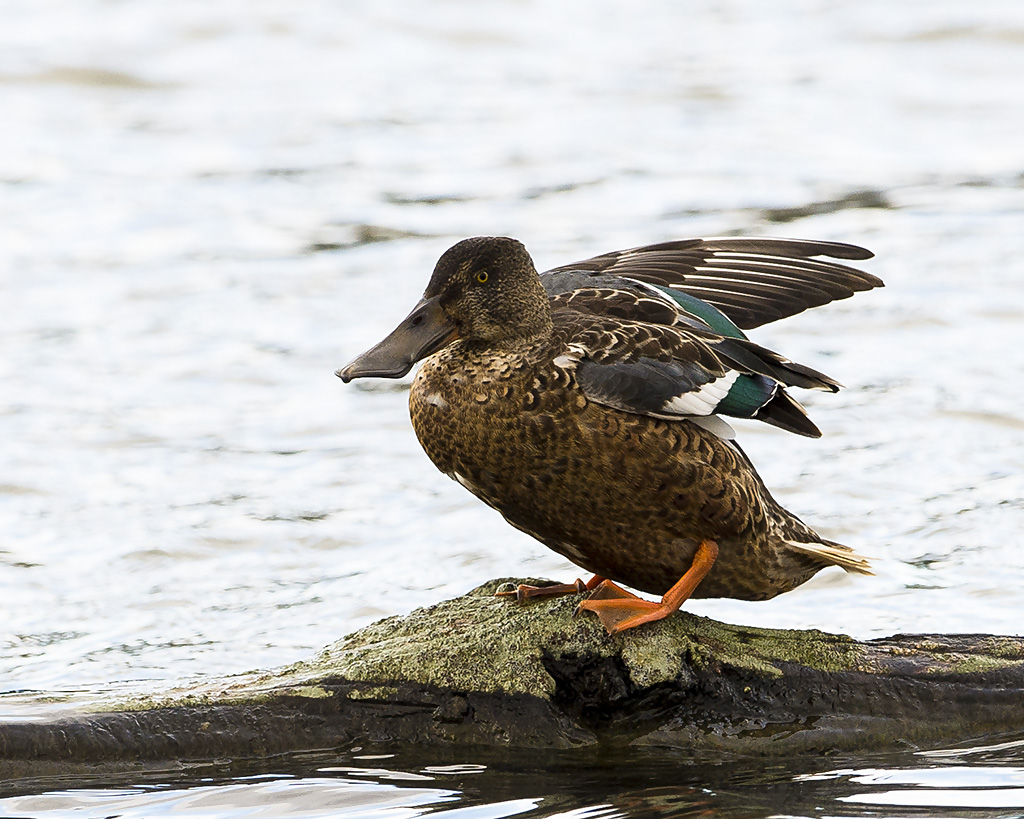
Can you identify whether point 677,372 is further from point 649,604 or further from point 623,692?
point 623,692

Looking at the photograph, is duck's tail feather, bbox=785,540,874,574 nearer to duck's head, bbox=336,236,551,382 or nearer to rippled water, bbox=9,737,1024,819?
rippled water, bbox=9,737,1024,819

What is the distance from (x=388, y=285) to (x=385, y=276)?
0.76 feet

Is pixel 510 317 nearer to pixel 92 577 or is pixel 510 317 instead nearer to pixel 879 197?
pixel 92 577

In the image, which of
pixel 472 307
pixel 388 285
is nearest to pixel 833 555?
A: pixel 472 307

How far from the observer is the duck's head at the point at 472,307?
15.4 ft

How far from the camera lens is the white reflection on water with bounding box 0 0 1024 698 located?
756 cm

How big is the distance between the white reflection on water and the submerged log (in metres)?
1.04

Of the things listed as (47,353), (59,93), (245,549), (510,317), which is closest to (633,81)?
(59,93)

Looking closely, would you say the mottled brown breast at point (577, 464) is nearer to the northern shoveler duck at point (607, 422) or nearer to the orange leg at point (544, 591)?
the northern shoveler duck at point (607, 422)

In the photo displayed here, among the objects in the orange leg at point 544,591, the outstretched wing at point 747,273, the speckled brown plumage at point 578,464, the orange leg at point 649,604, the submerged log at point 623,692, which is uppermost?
the outstretched wing at point 747,273

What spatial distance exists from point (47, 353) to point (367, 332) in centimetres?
228

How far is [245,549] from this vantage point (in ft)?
26.7

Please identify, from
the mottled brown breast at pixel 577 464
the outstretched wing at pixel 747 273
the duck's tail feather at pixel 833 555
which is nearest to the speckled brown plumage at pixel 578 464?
the mottled brown breast at pixel 577 464

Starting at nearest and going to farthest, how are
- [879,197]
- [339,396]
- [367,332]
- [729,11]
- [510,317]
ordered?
[510,317] < [339,396] < [367,332] < [879,197] < [729,11]
